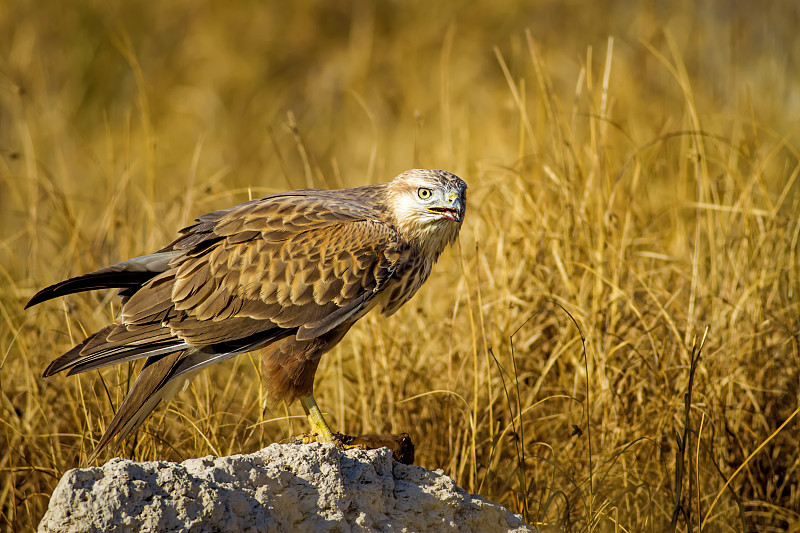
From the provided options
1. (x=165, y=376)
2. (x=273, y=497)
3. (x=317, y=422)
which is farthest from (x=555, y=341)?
(x=273, y=497)

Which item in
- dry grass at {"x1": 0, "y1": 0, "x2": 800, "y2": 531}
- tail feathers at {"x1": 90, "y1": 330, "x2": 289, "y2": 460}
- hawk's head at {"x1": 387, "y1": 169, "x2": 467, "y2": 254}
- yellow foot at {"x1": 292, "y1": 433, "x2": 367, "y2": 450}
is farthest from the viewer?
dry grass at {"x1": 0, "y1": 0, "x2": 800, "y2": 531}

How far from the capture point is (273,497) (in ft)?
8.61

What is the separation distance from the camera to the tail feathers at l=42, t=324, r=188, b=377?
10.8 ft

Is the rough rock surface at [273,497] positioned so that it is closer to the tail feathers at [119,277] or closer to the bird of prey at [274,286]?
the bird of prey at [274,286]

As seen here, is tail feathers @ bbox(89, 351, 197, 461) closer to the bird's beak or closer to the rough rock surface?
the rough rock surface

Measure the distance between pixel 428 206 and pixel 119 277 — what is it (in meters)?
1.41

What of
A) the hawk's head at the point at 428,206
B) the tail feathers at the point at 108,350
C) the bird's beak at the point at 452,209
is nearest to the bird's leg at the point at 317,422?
the tail feathers at the point at 108,350

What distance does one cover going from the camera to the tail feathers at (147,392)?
11.0ft

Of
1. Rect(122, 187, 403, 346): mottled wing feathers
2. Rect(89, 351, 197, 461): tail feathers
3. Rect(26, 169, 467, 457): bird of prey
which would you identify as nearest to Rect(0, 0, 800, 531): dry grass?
Rect(89, 351, 197, 461): tail feathers

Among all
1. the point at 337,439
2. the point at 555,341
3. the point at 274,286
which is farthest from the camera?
the point at 555,341

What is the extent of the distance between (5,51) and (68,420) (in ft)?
24.4

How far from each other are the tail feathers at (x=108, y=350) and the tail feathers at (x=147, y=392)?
79 mm

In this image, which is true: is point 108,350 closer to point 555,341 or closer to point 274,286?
point 274,286

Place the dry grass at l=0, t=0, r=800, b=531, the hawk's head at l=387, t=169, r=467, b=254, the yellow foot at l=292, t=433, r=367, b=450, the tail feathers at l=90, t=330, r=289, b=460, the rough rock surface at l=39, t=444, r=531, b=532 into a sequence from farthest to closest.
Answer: the dry grass at l=0, t=0, r=800, b=531, the hawk's head at l=387, t=169, r=467, b=254, the tail feathers at l=90, t=330, r=289, b=460, the yellow foot at l=292, t=433, r=367, b=450, the rough rock surface at l=39, t=444, r=531, b=532
